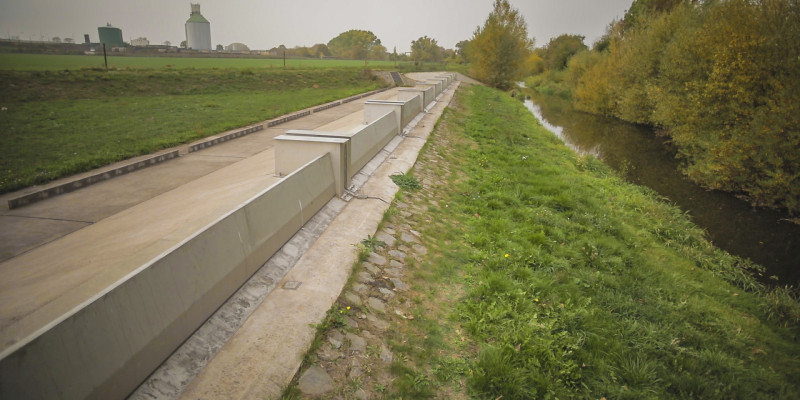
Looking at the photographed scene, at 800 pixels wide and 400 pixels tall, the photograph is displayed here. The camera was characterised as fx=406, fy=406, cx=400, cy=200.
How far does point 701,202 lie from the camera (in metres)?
12.9

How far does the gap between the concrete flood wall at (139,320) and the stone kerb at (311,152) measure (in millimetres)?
2226

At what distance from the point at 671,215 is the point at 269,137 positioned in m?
12.0

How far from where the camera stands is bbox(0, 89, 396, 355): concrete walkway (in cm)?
405

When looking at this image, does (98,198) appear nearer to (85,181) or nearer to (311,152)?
(85,181)

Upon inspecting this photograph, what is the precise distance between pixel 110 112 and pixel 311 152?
639 inches

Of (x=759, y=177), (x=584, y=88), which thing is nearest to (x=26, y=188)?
(x=759, y=177)

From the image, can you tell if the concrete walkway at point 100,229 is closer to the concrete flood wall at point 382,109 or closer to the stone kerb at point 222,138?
the stone kerb at point 222,138

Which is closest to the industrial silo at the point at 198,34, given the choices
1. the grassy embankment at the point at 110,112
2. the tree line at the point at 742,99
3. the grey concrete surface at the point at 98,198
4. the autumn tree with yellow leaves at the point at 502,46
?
the grassy embankment at the point at 110,112

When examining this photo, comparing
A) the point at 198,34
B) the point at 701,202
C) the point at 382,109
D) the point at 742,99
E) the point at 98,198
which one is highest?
the point at 198,34

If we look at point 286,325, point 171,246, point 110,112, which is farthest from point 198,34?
point 286,325

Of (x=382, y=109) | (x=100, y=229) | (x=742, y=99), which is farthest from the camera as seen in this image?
(x=742, y=99)

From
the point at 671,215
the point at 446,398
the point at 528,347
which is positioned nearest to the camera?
the point at 446,398

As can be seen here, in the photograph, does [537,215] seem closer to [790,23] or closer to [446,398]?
[446,398]

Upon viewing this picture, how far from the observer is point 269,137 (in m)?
13.5
